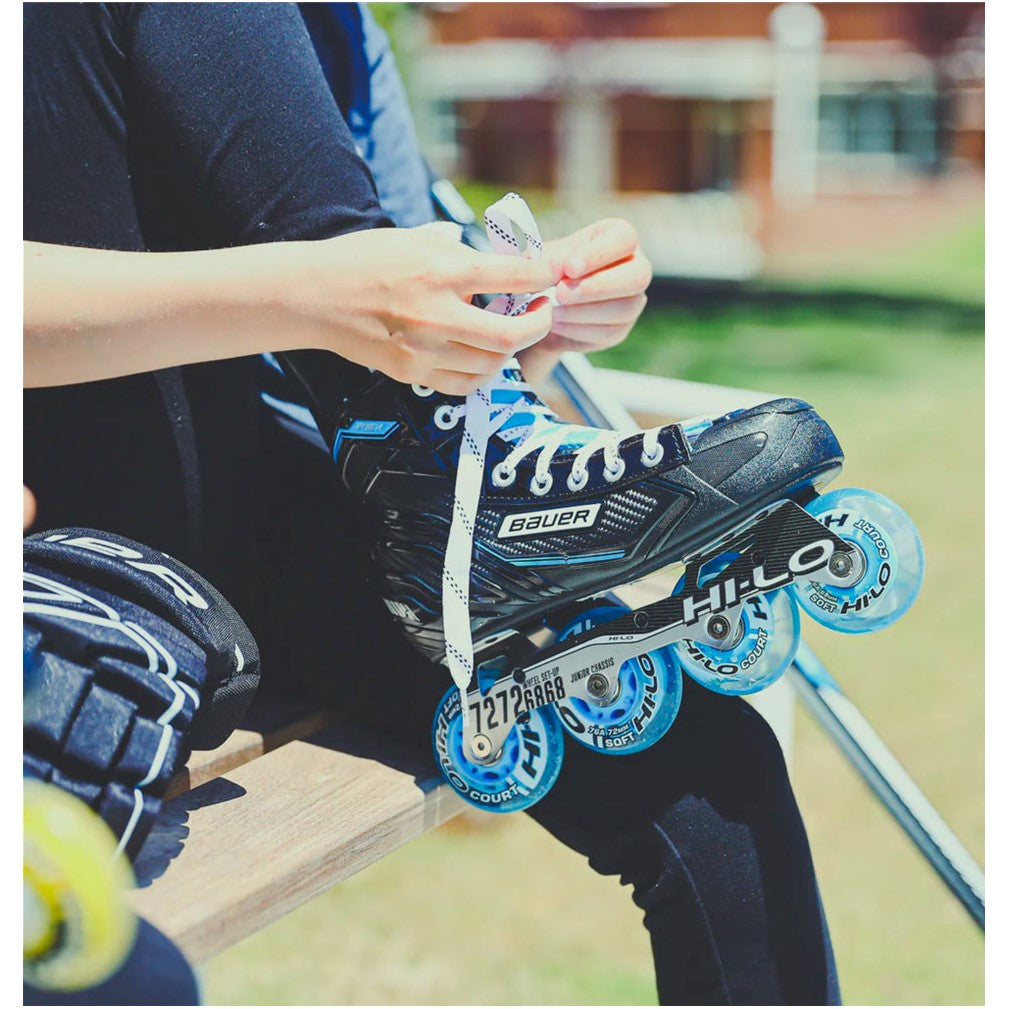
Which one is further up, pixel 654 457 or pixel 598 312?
pixel 598 312

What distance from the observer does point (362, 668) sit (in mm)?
1054

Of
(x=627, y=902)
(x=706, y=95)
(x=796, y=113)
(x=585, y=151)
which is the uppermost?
(x=706, y=95)

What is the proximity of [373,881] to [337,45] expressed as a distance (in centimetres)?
135

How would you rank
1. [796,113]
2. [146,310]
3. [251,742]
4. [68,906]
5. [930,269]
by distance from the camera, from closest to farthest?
[68,906] < [146,310] < [251,742] < [930,269] < [796,113]

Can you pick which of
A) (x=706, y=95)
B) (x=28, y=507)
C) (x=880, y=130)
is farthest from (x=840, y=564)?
(x=880, y=130)

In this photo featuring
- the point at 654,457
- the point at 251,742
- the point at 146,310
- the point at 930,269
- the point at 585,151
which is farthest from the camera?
the point at 585,151

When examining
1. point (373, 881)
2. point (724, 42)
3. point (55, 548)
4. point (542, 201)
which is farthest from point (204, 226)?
point (724, 42)

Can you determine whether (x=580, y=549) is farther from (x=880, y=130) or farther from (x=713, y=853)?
(x=880, y=130)

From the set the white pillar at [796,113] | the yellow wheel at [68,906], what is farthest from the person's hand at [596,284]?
the white pillar at [796,113]

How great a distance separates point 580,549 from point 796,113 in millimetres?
12507

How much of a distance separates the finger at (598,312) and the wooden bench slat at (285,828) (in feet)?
1.34

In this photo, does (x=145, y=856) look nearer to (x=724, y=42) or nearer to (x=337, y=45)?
(x=337, y=45)

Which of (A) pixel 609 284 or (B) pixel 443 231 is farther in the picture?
(A) pixel 609 284

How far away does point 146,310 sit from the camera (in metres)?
0.77
